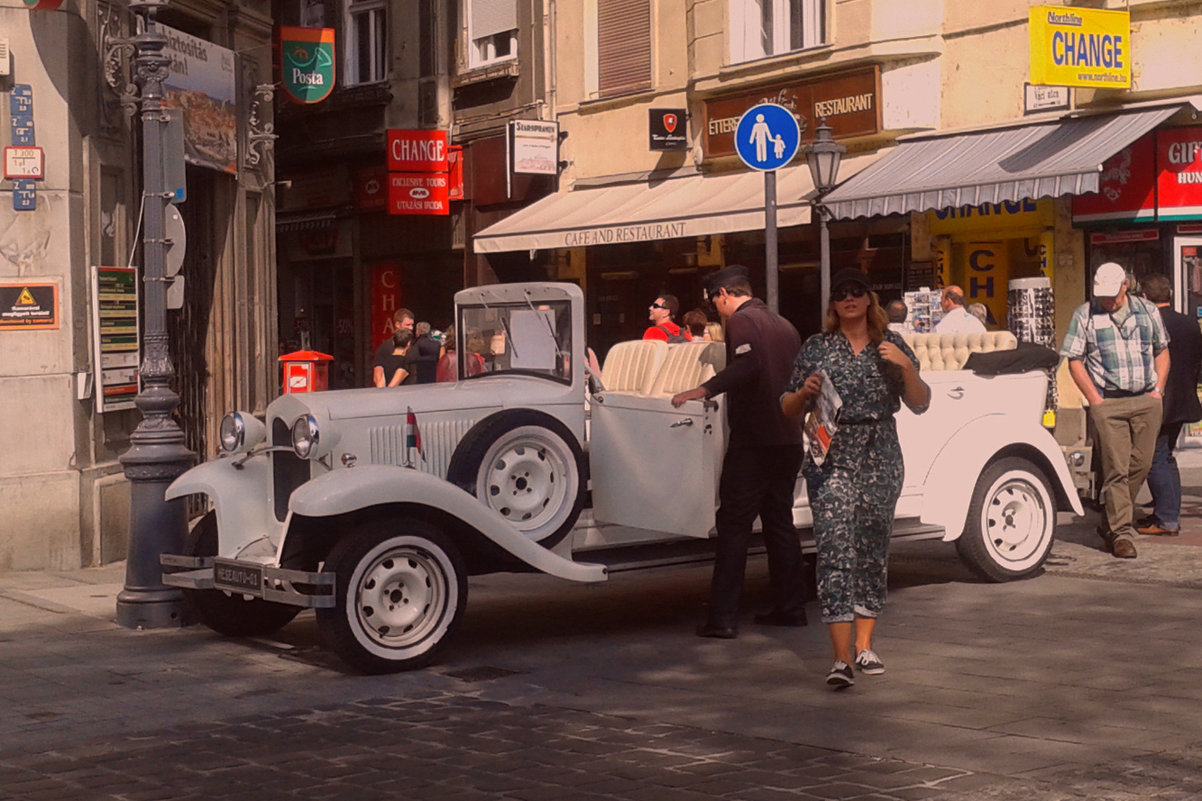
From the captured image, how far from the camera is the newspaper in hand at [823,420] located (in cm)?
767

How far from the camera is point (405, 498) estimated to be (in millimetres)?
8375

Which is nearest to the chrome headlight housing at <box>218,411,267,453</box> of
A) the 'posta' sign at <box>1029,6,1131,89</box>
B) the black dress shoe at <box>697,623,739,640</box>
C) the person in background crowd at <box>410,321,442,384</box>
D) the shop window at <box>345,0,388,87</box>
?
the black dress shoe at <box>697,623,739,640</box>

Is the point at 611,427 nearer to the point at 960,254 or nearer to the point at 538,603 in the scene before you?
the point at 538,603

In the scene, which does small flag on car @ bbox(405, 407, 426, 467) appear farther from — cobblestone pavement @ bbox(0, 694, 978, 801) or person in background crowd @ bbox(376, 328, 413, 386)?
person in background crowd @ bbox(376, 328, 413, 386)

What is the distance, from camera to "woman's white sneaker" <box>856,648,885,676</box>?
7.78 m

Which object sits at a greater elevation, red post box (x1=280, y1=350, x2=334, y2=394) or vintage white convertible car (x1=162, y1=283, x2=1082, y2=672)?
red post box (x1=280, y1=350, x2=334, y2=394)

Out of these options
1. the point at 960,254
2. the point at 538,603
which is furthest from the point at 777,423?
the point at 960,254

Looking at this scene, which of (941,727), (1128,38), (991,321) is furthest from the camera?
(991,321)

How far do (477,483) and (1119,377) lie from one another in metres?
5.02

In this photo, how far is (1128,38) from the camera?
1736 centimetres

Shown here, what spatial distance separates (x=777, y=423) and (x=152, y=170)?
4.02 m

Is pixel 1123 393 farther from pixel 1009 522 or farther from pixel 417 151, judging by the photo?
pixel 417 151

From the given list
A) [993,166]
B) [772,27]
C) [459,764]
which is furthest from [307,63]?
[459,764]

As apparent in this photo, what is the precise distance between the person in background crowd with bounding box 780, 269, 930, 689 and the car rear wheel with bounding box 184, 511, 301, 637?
3.23 m
